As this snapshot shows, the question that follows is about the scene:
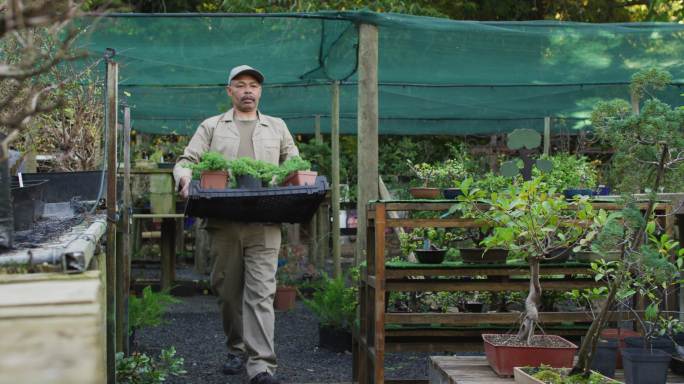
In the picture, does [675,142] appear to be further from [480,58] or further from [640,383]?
[480,58]

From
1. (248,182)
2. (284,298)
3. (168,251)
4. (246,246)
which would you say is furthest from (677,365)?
(168,251)

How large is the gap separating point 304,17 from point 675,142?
129 inches

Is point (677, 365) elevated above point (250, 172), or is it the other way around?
point (250, 172)

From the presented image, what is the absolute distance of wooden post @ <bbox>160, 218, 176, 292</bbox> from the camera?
28.2ft

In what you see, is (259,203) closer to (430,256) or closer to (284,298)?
(430,256)

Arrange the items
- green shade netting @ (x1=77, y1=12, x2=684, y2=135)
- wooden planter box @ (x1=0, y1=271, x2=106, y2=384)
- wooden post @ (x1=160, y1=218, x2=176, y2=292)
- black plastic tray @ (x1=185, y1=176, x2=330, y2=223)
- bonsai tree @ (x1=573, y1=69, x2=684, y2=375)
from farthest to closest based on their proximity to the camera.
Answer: wooden post @ (x1=160, y1=218, x2=176, y2=292), green shade netting @ (x1=77, y1=12, x2=684, y2=135), black plastic tray @ (x1=185, y1=176, x2=330, y2=223), bonsai tree @ (x1=573, y1=69, x2=684, y2=375), wooden planter box @ (x1=0, y1=271, x2=106, y2=384)

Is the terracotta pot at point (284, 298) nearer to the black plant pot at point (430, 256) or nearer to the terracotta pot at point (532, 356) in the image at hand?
the black plant pot at point (430, 256)

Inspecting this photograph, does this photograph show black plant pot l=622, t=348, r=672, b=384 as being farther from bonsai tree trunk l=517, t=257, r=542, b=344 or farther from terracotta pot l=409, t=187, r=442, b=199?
terracotta pot l=409, t=187, r=442, b=199

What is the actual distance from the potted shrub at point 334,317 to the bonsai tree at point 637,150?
108 inches

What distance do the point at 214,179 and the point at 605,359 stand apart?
2.01 metres

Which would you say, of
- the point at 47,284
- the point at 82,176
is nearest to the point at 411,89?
the point at 82,176

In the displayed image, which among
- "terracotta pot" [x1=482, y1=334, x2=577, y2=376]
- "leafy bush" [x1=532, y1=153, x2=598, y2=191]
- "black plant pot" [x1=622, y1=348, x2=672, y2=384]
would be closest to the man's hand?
"terracotta pot" [x1=482, y1=334, x2=577, y2=376]

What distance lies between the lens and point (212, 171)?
4.55 meters

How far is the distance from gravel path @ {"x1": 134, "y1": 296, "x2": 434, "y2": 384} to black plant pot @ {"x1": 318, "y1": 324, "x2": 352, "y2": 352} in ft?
0.18
